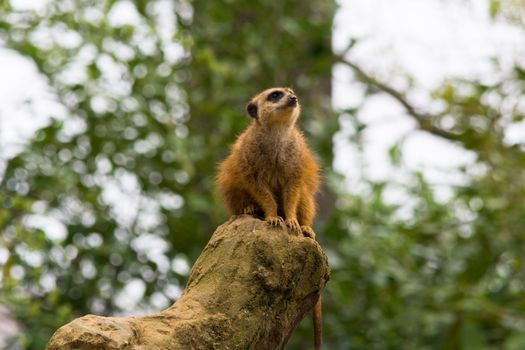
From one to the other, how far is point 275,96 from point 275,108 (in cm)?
12

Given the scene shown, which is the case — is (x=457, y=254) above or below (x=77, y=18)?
below

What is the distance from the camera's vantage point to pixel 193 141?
5.23 m

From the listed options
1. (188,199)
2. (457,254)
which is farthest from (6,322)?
(457,254)

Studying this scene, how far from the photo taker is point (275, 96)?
3.93 meters

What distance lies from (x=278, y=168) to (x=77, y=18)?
7.60 feet

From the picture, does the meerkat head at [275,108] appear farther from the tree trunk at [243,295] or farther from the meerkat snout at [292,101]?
the tree trunk at [243,295]

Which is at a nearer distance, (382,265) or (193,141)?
(193,141)

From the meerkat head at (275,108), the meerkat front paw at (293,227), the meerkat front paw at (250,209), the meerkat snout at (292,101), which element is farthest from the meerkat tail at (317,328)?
the meerkat snout at (292,101)

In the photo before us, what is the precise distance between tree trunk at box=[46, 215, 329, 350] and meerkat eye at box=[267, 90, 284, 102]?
1.15 metres

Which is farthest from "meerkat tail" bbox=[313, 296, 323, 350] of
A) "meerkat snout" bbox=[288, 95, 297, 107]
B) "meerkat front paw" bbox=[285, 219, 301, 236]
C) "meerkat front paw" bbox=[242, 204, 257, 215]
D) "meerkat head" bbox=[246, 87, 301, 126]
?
Result: "meerkat snout" bbox=[288, 95, 297, 107]

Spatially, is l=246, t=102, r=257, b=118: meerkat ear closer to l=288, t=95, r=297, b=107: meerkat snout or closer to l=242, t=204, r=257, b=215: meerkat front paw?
l=288, t=95, r=297, b=107: meerkat snout

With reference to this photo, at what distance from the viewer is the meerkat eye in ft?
12.8

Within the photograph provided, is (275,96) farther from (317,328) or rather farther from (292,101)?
(317,328)

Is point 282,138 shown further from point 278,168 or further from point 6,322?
point 6,322
